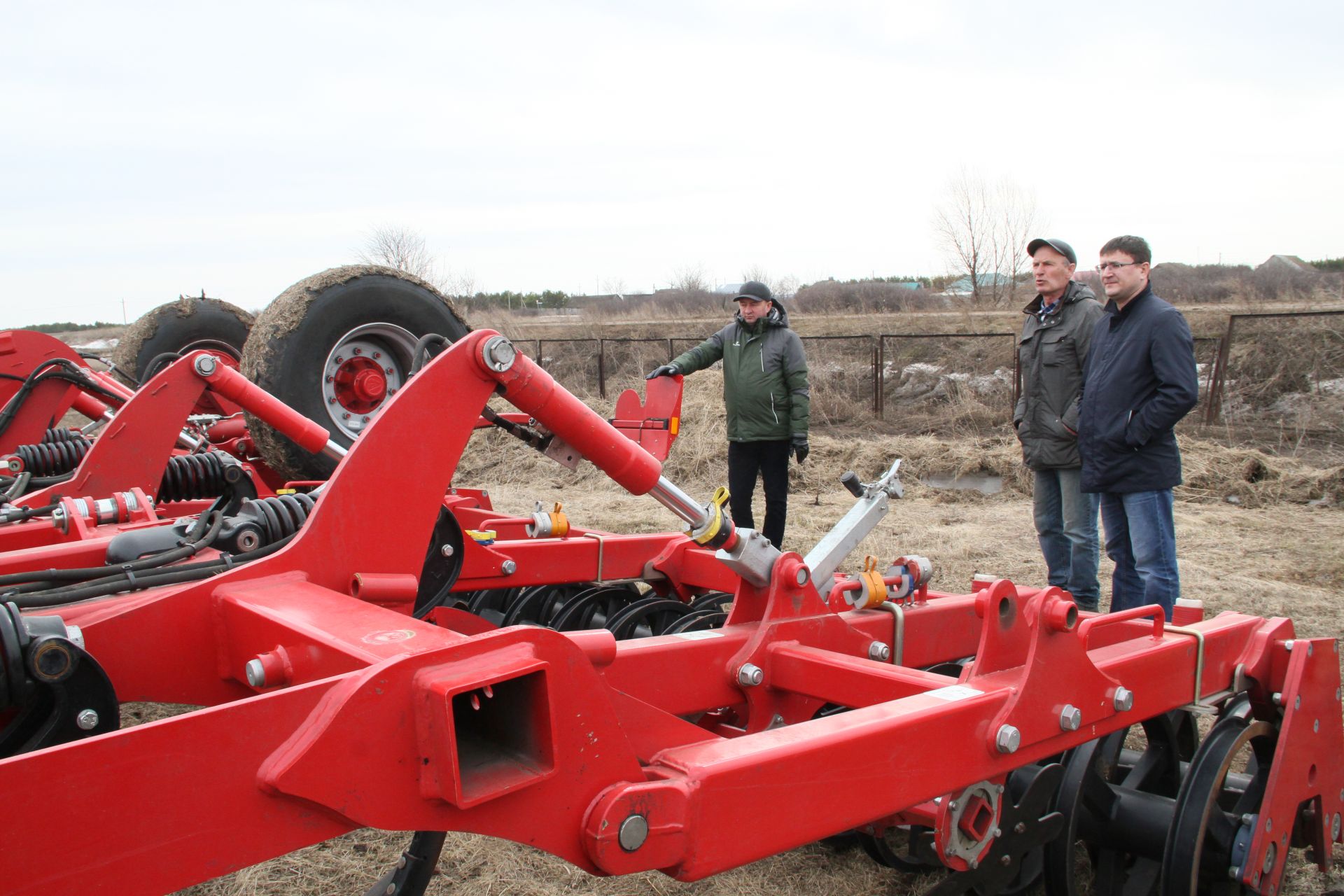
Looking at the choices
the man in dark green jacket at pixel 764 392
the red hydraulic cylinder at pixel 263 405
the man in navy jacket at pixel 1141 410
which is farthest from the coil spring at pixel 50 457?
the man in navy jacket at pixel 1141 410

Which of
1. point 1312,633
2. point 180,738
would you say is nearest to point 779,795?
point 180,738

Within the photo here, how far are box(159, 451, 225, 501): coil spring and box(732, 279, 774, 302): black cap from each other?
10.4ft

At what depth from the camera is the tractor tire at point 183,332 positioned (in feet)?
24.9

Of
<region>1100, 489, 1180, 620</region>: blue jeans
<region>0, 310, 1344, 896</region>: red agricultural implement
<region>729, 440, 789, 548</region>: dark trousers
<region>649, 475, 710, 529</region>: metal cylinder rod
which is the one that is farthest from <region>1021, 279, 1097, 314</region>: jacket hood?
<region>649, 475, 710, 529</region>: metal cylinder rod

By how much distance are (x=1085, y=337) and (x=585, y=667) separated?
3965 millimetres

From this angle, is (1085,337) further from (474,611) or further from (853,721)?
(853,721)

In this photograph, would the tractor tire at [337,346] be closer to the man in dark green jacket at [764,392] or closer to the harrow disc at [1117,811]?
the man in dark green jacket at [764,392]

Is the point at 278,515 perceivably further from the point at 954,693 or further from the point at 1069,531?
the point at 1069,531

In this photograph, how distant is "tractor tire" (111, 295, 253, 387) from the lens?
760cm

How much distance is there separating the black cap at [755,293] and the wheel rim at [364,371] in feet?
7.12

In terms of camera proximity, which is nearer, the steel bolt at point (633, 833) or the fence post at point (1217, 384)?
the steel bolt at point (633, 833)

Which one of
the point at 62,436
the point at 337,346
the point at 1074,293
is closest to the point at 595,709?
the point at 337,346

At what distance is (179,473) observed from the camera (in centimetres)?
443

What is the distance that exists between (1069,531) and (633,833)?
382 cm
